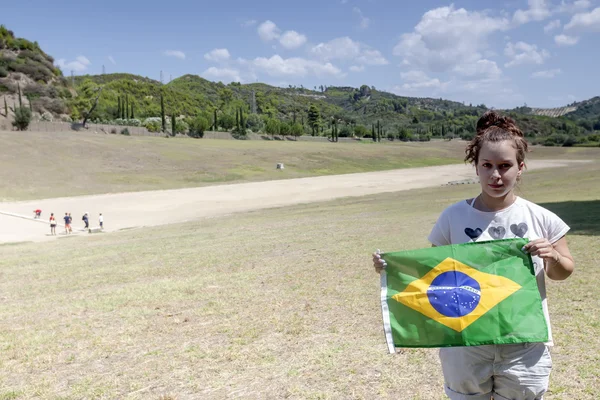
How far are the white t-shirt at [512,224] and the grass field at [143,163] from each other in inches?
1793

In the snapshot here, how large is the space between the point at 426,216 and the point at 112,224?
24182 mm

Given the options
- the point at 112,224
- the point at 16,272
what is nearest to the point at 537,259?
the point at 16,272

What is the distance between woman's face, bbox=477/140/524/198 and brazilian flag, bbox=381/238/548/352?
1.21ft

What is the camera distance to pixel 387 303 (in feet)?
12.7

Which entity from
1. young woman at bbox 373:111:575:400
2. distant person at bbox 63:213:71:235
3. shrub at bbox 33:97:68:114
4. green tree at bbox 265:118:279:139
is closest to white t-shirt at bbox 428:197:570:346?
young woman at bbox 373:111:575:400

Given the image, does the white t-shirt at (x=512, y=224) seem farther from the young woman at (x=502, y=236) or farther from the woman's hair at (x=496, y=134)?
the woman's hair at (x=496, y=134)

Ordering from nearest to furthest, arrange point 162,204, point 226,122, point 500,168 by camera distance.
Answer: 1. point 500,168
2. point 162,204
3. point 226,122

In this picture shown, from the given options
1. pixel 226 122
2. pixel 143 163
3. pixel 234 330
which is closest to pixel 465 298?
pixel 234 330

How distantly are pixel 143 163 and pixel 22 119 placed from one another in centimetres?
2955

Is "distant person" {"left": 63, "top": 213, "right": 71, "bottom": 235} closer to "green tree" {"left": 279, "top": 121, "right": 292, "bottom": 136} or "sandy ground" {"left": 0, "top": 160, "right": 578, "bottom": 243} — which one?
"sandy ground" {"left": 0, "top": 160, "right": 578, "bottom": 243}

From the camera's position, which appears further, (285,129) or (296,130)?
(296,130)

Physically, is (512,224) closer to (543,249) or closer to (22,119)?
(543,249)

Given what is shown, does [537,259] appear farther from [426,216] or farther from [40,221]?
[40,221]

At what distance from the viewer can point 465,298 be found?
3.69 metres
